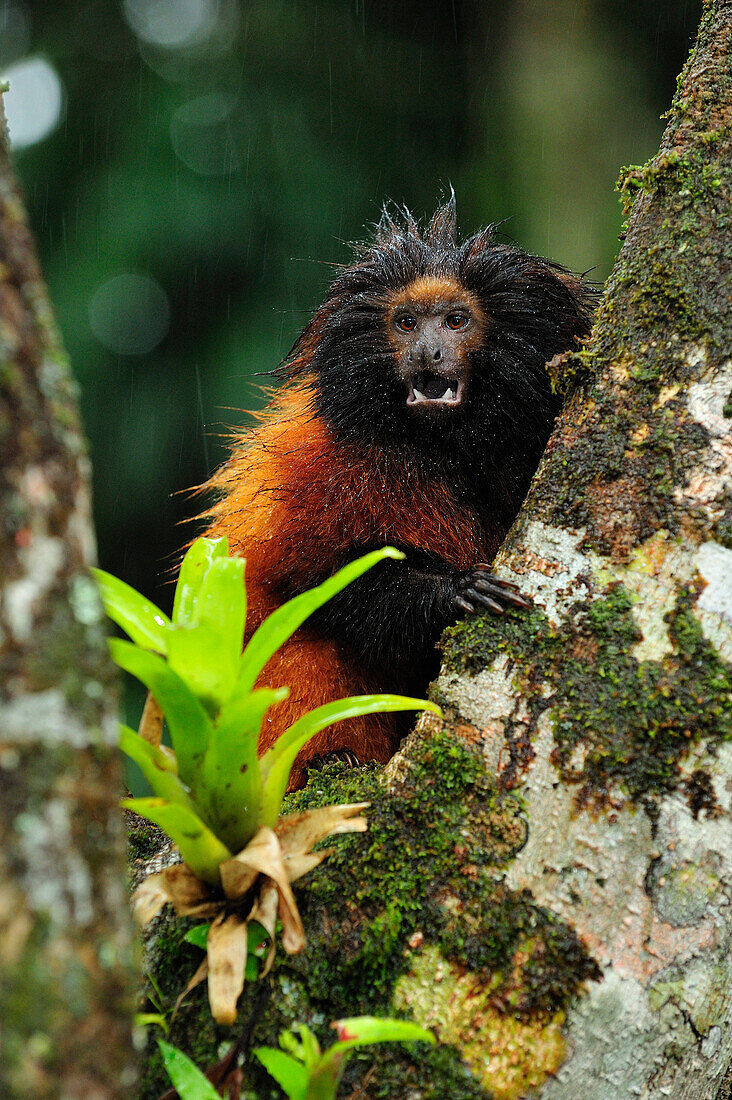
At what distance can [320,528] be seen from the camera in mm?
3092

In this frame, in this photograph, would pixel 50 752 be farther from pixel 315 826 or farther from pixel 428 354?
pixel 428 354

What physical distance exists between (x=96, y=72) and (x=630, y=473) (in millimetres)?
5377

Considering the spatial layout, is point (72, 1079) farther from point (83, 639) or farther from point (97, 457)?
point (97, 457)

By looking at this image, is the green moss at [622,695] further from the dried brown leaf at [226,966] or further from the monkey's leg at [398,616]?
the monkey's leg at [398,616]

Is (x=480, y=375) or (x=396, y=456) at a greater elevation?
(x=480, y=375)

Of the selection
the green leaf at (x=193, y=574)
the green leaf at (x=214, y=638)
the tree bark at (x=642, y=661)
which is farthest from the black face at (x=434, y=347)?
the green leaf at (x=214, y=638)

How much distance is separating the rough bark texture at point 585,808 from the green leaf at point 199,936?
49 mm

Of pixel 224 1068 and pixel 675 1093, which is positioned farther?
pixel 675 1093

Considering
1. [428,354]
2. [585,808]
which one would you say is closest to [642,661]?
[585,808]

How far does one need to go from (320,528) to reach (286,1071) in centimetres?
192

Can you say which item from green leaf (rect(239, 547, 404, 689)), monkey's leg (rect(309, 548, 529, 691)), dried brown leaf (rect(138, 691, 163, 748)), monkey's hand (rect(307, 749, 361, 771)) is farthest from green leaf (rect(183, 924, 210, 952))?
monkey's hand (rect(307, 749, 361, 771))

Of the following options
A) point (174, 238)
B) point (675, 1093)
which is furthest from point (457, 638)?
point (174, 238)

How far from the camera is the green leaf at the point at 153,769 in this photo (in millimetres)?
1512

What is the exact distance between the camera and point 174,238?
18.4ft
